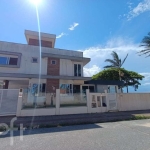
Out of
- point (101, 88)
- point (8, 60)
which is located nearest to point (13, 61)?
point (8, 60)

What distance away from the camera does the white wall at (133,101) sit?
529 inches

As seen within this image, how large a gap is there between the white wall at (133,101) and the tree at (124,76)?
16.5m

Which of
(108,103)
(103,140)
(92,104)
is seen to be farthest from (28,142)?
(108,103)

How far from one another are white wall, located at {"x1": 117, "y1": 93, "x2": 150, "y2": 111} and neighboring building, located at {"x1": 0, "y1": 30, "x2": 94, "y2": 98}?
4.97 m

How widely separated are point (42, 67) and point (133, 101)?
11680mm

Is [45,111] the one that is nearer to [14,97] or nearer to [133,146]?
[14,97]

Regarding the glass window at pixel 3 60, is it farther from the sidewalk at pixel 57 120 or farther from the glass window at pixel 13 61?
the sidewalk at pixel 57 120

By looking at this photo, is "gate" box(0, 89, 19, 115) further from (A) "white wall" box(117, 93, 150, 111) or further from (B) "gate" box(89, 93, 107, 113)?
(A) "white wall" box(117, 93, 150, 111)

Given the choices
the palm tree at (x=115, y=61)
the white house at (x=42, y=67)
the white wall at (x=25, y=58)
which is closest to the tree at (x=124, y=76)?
the palm tree at (x=115, y=61)

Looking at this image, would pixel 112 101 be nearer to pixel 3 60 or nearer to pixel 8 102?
pixel 8 102

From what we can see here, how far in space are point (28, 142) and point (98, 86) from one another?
50.6 feet

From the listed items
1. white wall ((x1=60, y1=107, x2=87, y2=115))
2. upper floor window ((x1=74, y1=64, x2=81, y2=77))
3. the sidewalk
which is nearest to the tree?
upper floor window ((x1=74, y1=64, x2=81, y2=77))

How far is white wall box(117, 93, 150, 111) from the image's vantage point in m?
Result: 13.4

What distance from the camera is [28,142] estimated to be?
462 centimetres
